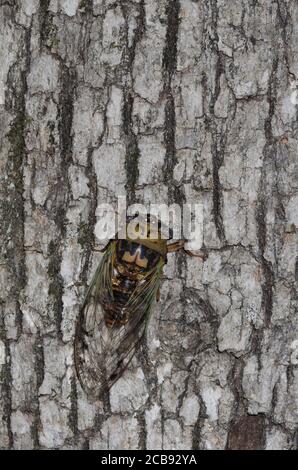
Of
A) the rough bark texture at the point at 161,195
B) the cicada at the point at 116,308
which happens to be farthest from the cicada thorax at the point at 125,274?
the rough bark texture at the point at 161,195

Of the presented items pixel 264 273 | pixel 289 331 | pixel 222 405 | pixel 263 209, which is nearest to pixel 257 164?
pixel 263 209

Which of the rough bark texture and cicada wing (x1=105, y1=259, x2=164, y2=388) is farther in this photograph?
cicada wing (x1=105, y1=259, x2=164, y2=388)

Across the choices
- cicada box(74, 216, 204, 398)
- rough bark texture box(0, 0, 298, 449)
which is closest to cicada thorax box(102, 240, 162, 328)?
cicada box(74, 216, 204, 398)

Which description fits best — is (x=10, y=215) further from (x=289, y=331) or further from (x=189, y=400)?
(x=289, y=331)

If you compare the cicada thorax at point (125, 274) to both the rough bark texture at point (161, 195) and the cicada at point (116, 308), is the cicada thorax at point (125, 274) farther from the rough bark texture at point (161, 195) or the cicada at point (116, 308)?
the rough bark texture at point (161, 195)

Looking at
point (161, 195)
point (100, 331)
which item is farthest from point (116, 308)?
point (161, 195)

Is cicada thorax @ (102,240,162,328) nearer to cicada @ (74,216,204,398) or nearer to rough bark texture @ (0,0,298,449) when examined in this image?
cicada @ (74,216,204,398)

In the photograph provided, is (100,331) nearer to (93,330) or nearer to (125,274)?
(93,330)
